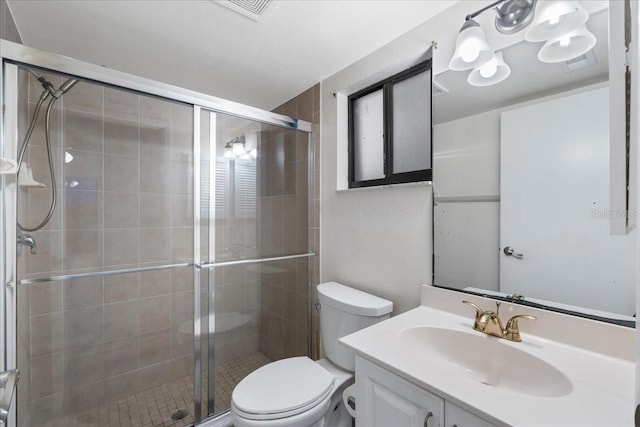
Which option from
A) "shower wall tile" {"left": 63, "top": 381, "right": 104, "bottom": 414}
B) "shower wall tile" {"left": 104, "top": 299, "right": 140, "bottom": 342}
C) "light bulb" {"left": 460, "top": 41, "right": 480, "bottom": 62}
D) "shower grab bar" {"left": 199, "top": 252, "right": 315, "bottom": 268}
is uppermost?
"light bulb" {"left": 460, "top": 41, "right": 480, "bottom": 62}

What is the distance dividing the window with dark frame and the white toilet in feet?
2.38

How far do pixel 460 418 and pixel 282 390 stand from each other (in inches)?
32.5

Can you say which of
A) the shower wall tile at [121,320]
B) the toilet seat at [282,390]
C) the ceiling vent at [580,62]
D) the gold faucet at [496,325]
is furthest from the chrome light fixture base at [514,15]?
the shower wall tile at [121,320]

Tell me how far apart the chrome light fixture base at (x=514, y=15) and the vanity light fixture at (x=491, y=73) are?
93 millimetres

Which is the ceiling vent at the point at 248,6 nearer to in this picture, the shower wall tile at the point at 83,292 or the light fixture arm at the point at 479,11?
the light fixture arm at the point at 479,11

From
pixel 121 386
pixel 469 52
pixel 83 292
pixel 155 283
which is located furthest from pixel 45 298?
pixel 469 52

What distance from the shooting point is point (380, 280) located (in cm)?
161

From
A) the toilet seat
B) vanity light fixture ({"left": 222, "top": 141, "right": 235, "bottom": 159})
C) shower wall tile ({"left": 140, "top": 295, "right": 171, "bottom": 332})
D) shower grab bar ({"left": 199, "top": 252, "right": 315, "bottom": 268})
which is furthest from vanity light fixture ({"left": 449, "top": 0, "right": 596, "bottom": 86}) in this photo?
shower wall tile ({"left": 140, "top": 295, "right": 171, "bottom": 332})

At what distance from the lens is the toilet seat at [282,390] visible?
118 centimetres

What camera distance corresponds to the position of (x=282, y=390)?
129 cm

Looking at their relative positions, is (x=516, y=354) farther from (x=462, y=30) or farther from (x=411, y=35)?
(x=411, y=35)

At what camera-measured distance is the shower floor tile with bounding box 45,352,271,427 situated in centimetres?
161

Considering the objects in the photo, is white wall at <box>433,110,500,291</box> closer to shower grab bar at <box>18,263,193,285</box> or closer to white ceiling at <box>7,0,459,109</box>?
white ceiling at <box>7,0,459,109</box>

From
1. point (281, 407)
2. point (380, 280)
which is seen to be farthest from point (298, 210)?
point (281, 407)
